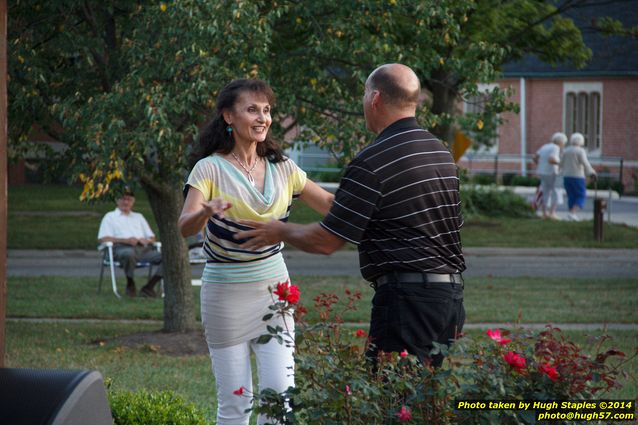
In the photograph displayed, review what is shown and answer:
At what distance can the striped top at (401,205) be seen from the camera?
13.9ft

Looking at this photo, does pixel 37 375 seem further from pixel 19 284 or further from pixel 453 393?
pixel 19 284

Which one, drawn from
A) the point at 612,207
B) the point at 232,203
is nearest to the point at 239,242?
the point at 232,203

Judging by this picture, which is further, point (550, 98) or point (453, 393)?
point (550, 98)

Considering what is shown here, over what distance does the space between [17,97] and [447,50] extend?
23.4ft

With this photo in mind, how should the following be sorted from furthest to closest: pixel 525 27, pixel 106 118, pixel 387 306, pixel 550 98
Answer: pixel 550 98, pixel 525 27, pixel 106 118, pixel 387 306

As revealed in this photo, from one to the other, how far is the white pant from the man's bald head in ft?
4.06

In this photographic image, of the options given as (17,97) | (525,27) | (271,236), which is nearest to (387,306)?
(271,236)

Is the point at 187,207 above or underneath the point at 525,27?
underneath

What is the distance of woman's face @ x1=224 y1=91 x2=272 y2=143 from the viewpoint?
4.94 metres

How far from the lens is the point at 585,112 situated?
129 ft

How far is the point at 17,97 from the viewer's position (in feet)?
29.3

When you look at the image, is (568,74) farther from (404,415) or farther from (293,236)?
(404,415)

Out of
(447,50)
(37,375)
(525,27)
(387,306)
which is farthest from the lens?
(525,27)

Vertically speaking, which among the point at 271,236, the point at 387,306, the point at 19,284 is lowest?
the point at 19,284
